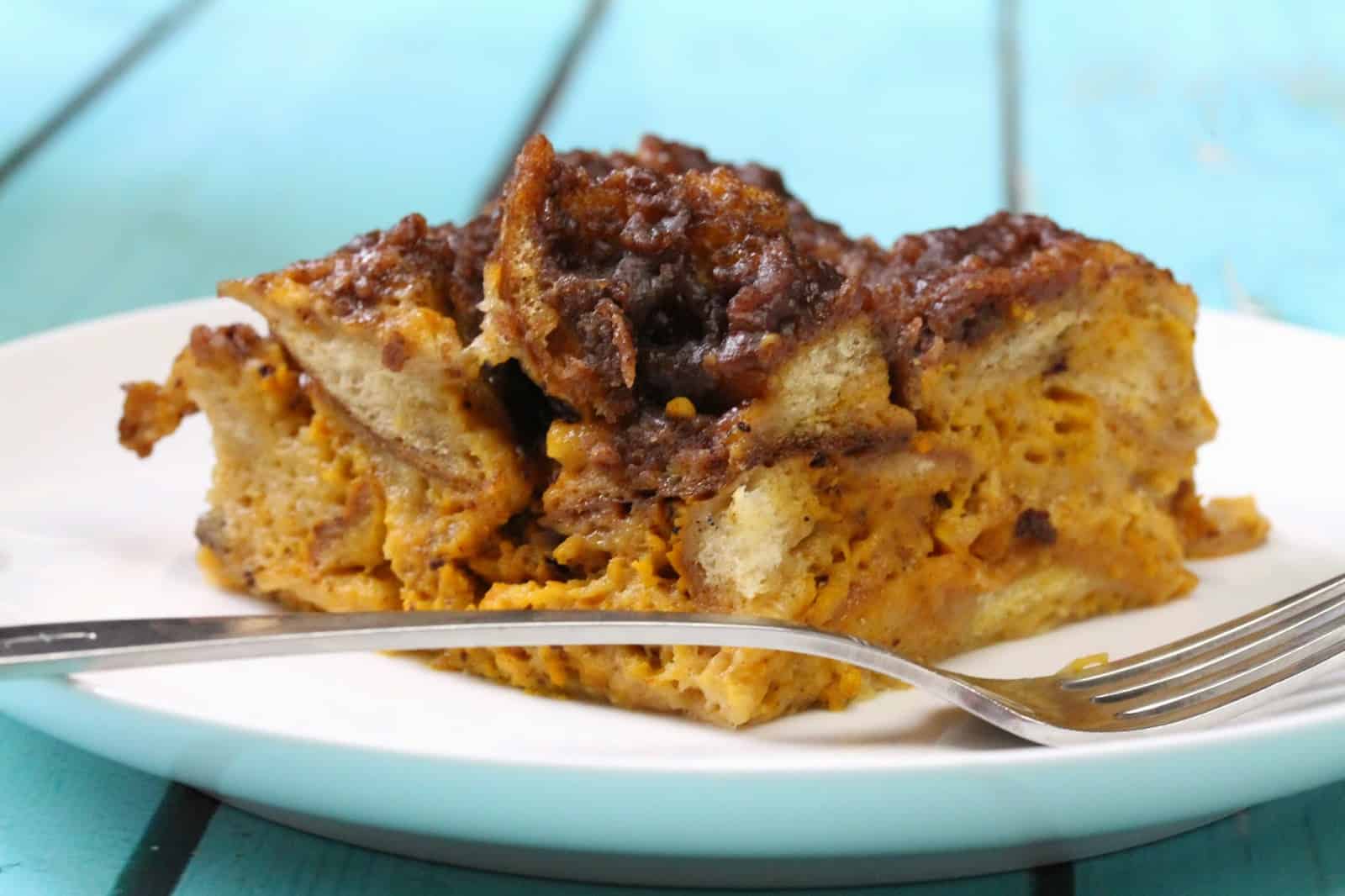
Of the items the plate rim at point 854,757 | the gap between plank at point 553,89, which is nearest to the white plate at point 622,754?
Result: the plate rim at point 854,757

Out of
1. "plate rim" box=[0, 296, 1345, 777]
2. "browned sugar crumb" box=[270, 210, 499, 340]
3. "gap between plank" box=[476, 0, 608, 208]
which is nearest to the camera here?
"plate rim" box=[0, 296, 1345, 777]

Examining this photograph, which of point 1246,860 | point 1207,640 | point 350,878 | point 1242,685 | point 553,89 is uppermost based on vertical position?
point 553,89

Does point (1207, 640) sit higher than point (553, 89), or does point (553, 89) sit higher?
point (553, 89)

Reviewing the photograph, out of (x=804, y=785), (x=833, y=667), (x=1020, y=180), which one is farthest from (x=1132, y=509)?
(x=1020, y=180)

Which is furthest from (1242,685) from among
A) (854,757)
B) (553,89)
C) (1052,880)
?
(553,89)

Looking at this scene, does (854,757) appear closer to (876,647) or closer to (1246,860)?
(876,647)

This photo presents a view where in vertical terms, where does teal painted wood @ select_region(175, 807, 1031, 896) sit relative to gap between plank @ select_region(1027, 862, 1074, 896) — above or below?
below

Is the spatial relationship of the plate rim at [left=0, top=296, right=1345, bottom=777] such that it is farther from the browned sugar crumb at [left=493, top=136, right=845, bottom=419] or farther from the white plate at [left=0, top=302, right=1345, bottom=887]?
the browned sugar crumb at [left=493, top=136, right=845, bottom=419]

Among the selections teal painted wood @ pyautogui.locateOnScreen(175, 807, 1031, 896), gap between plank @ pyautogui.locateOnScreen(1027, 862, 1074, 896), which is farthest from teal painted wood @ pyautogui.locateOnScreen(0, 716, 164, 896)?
gap between plank @ pyautogui.locateOnScreen(1027, 862, 1074, 896)

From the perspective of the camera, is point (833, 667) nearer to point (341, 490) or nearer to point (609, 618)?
point (609, 618)
